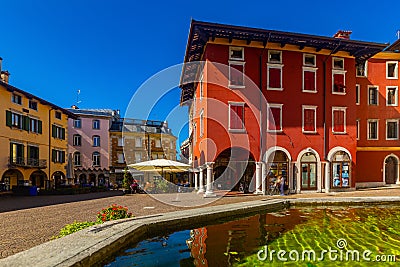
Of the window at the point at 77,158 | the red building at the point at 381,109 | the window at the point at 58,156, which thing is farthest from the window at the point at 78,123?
the red building at the point at 381,109

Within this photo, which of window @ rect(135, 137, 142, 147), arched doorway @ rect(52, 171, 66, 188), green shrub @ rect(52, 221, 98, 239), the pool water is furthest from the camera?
window @ rect(135, 137, 142, 147)

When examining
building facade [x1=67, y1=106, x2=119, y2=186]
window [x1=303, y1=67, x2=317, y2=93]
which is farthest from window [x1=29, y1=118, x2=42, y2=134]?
window [x1=303, y1=67, x2=317, y2=93]

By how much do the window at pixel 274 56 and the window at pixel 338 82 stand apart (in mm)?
4119

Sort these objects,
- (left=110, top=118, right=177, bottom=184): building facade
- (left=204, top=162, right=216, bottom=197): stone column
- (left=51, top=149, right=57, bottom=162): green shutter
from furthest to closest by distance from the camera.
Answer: (left=110, top=118, right=177, bottom=184): building facade, (left=51, top=149, right=57, bottom=162): green shutter, (left=204, top=162, right=216, bottom=197): stone column

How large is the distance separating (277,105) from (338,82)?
5041 millimetres

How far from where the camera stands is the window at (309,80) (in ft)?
68.7

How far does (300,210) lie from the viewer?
12000mm

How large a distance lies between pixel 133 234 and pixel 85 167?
37.6 metres

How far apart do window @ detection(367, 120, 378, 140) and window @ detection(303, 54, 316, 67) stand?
866 cm

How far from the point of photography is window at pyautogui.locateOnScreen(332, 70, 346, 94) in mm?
21344

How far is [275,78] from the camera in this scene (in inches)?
808

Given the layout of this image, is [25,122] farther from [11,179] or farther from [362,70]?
[362,70]

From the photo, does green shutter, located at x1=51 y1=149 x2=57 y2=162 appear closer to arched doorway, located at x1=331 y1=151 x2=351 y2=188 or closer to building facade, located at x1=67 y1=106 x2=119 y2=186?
building facade, located at x1=67 y1=106 x2=119 y2=186

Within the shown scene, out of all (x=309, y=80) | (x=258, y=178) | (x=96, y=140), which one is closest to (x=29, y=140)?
(x=96, y=140)
